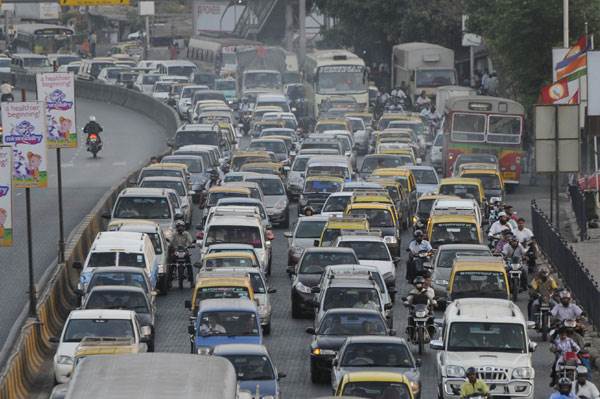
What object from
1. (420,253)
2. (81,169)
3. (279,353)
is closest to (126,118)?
(81,169)

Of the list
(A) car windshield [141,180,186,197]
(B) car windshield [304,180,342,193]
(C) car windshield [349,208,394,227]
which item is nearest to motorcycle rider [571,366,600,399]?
(C) car windshield [349,208,394,227]

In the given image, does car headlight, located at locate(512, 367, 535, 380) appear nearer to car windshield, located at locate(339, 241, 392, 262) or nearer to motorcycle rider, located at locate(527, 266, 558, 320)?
motorcycle rider, located at locate(527, 266, 558, 320)

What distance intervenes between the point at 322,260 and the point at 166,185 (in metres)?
13.2

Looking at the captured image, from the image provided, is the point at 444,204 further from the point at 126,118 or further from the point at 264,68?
the point at 264,68

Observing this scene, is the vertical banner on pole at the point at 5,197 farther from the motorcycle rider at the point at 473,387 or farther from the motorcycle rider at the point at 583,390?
the motorcycle rider at the point at 583,390

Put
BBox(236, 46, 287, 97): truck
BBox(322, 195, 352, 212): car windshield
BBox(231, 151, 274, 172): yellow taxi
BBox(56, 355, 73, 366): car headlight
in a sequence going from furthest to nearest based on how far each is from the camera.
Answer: BBox(236, 46, 287, 97): truck
BBox(231, 151, 274, 172): yellow taxi
BBox(322, 195, 352, 212): car windshield
BBox(56, 355, 73, 366): car headlight

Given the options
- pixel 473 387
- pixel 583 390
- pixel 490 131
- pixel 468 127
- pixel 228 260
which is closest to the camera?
pixel 583 390

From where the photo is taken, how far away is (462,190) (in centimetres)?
5088

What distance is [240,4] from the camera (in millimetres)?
123938

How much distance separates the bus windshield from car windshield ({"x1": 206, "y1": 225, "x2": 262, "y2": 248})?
4137 cm

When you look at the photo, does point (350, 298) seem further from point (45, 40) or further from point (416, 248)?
point (45, 40)

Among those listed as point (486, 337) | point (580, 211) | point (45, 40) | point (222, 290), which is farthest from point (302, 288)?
point (45, 40)

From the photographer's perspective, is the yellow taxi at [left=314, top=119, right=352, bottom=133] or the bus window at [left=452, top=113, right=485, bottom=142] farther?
the yellow taxi at [left=314, top=119, right=352, bottom=133]

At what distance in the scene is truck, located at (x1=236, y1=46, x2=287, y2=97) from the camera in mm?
93562
